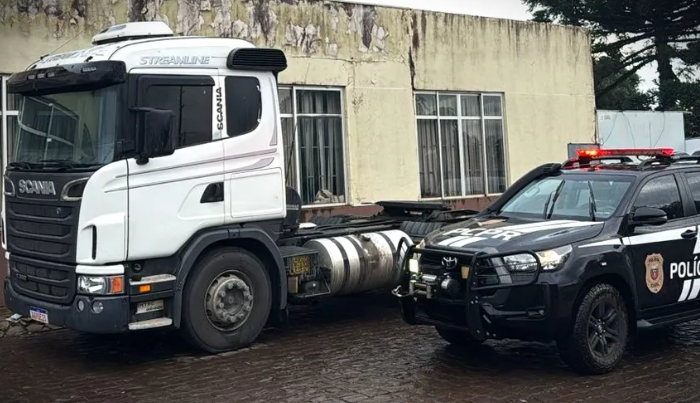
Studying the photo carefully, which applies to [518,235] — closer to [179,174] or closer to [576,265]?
[576,265]

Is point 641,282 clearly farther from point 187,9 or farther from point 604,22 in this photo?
point 604,22

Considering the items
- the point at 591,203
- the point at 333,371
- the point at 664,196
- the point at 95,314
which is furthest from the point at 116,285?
the point at 664,196

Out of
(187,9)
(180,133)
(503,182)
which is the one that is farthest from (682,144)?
(180,133)

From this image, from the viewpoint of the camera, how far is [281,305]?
8.34 m

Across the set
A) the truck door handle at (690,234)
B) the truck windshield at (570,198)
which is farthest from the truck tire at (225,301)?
the truck door handle at (690,234)

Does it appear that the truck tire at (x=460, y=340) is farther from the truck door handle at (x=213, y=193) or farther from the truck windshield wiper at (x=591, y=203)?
the truck door handle at (x=213, y=193)

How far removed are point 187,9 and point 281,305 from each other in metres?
6.20

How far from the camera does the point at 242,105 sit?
8102mm

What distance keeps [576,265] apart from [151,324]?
3.90 meters

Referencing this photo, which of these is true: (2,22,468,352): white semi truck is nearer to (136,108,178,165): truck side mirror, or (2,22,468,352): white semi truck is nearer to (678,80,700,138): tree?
(136,108,178,165): truck side mirror

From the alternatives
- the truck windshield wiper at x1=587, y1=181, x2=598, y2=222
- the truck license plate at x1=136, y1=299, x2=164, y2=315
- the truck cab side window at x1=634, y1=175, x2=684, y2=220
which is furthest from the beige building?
the truck cab side window at x1=634, y1=175, x2=684, y2=220

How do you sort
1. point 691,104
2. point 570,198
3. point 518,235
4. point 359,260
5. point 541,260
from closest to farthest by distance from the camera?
point 541,260
point 518,235
point 570,198
point 359,260
point 691,104

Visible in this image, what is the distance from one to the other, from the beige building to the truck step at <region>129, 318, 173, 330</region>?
4985 mm

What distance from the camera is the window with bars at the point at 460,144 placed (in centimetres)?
1544
